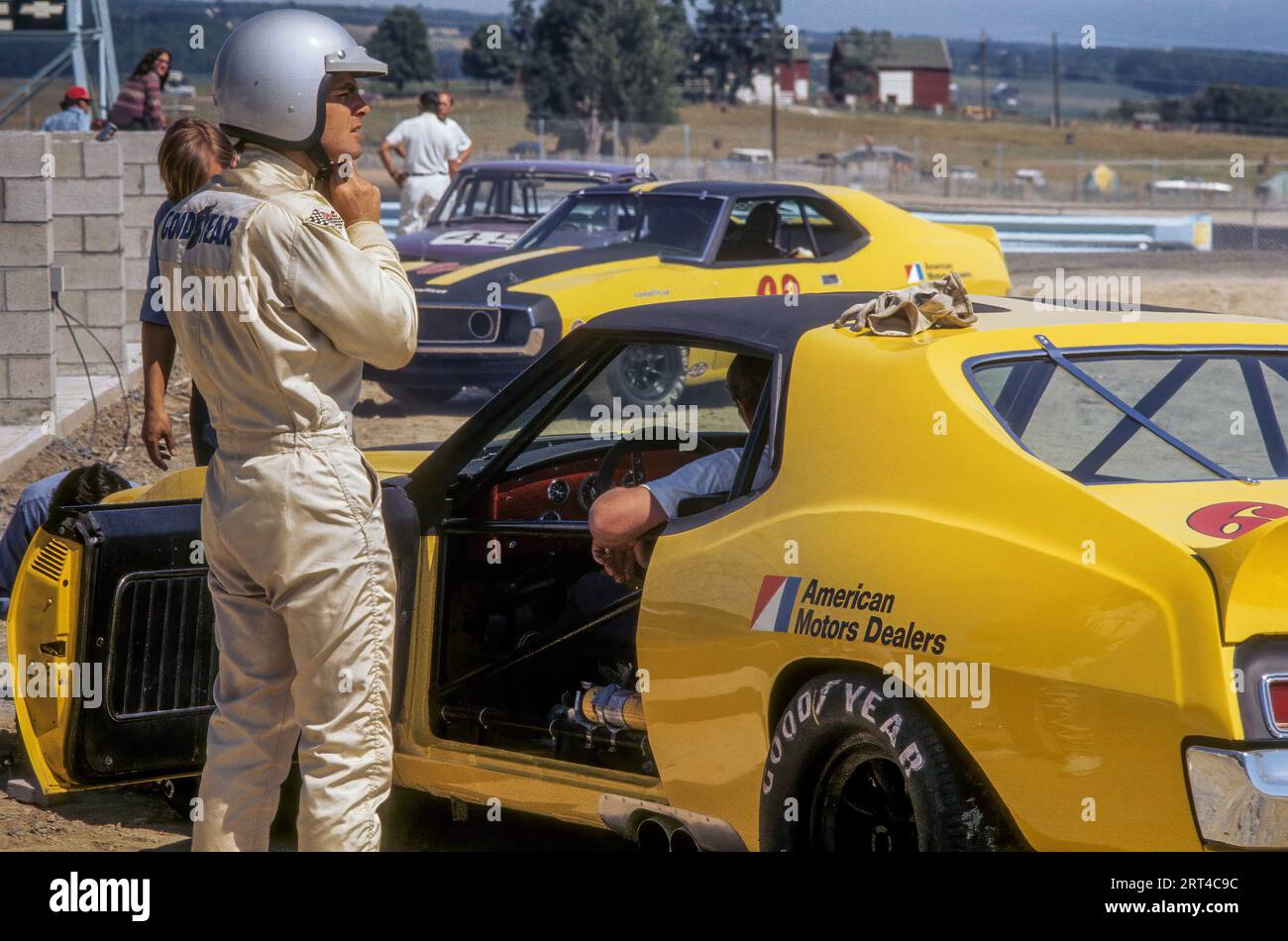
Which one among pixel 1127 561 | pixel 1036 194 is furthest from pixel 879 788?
pixel 1036 194

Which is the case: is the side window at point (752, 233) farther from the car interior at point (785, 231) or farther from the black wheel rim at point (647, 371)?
the black wheel rim at point (647, 371)

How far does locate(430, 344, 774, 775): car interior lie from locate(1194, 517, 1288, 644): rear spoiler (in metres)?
1.28

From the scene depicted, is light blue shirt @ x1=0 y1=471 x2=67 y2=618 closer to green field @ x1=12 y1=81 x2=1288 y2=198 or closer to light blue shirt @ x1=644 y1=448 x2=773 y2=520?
light blue shirt @ x1=644 y1=448 x2=773 y2=520

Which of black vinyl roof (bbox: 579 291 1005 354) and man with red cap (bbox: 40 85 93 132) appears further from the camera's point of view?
man with red cap (bbox: 40 85 93 132)

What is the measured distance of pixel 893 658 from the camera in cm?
303

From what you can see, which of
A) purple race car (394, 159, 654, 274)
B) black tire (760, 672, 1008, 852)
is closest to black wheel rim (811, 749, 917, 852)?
black tire (760, 672, 1008, 852)

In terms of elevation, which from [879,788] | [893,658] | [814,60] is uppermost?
[814,60]

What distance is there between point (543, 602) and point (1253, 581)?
2.09 m

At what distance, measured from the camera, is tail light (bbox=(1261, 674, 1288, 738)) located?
2645 millimetres

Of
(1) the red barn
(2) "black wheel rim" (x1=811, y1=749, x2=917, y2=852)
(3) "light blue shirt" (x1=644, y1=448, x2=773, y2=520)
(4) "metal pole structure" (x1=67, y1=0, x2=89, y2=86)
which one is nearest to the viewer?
(2) "black wheel rim" (x1=811, y1=749, x2=917, y2=852)

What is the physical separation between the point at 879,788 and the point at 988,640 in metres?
0.43

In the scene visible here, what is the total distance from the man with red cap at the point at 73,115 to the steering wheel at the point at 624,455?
13841mm
